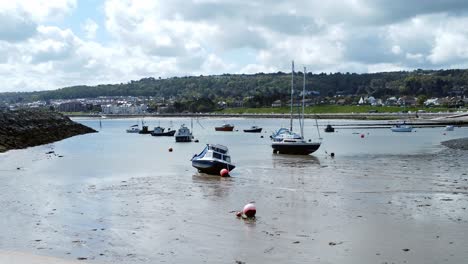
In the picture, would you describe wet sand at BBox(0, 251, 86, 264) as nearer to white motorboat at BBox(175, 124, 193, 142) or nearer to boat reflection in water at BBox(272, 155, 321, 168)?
boat reflection in water at BBox(272, 155, 321, 168)

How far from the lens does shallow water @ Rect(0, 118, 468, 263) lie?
53.3 ft

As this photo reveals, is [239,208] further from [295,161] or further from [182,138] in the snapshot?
[182,138]

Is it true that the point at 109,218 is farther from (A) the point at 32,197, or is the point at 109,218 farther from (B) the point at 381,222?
(B) the point at 381,222

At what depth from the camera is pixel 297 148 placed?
5091 cm

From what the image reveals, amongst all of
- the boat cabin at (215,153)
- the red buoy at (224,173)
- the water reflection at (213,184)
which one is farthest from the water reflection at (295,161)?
the water reflection at (213,184)

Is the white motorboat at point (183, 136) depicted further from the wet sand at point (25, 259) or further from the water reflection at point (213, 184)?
the wet sand at point (25, 259)

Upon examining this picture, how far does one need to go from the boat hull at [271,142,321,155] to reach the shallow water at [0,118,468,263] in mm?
10107

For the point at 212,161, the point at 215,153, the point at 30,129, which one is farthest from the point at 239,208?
the point at 30,129

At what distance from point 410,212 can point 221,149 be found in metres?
17.9

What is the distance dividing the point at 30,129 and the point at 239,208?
5776cm

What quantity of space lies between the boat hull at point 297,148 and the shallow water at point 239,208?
10.1 m

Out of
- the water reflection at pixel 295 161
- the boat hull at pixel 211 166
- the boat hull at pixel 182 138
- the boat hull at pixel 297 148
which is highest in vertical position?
the boat hull at pixel 211 166

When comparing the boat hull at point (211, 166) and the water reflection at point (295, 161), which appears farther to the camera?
the water reflection at point (295, 161)

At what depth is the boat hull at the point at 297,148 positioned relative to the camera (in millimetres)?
50438
